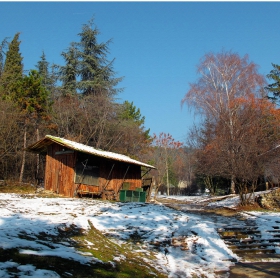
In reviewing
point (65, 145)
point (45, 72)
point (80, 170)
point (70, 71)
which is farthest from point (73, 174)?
point (45, 72)

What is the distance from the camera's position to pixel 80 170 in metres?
20.0

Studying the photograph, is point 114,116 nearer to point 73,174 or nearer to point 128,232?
point 73,174

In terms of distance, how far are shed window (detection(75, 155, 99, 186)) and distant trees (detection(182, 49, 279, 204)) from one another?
8.32 m

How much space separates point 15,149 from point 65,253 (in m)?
20.6

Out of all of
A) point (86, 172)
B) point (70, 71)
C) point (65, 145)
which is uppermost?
point (70, 71)

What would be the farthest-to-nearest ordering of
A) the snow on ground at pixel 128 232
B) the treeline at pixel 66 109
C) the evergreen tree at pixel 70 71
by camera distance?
the evergreen tree at pixel 70 71 < the treeline at pixel 66 109 < the snow on ground at pixel 128 232

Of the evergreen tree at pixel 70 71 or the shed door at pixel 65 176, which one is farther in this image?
the evergreen tree at pixel 70 71

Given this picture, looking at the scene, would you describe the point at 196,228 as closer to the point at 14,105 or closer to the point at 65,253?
the point at 65,253

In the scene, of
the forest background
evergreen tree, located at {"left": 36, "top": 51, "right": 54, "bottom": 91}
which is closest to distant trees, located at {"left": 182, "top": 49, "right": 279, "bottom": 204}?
the forest background

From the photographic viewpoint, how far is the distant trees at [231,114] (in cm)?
1878

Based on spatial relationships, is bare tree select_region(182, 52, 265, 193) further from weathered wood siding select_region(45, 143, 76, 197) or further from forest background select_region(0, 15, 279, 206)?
weathered wood siding select_region(45, 143, 76, 197)

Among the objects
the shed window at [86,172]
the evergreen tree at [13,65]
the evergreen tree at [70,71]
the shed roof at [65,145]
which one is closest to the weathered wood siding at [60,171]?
the shed window at [86,172]

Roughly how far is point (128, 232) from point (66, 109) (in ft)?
71.4

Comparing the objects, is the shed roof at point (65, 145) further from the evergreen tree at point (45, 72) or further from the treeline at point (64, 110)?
the evergreen tree at point (45, 72)
